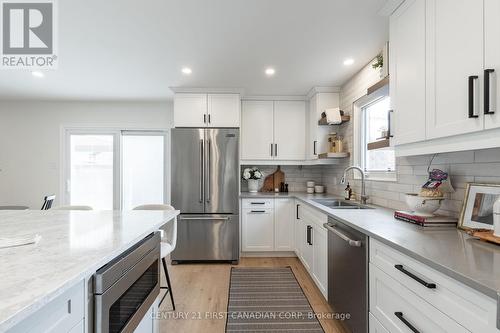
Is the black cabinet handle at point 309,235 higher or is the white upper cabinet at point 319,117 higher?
the white upper cabinet at point 319,117

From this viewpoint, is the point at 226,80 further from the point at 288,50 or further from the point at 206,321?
the point at 206,321

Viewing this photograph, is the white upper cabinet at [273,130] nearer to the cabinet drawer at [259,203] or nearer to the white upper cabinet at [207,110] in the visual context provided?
the white upper cabinet at [207,110]

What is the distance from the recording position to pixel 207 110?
3.65 m

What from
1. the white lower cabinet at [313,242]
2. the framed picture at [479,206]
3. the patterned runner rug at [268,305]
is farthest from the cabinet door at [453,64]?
the patterned runner rug at [268,305]

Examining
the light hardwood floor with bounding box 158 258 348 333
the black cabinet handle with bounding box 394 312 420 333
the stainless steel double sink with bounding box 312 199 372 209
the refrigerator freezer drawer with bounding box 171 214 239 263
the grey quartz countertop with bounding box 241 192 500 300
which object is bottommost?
the light hardwood floor with bounding box 158 258 348 333

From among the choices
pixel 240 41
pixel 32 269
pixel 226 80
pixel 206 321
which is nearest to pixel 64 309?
pixel 32 269

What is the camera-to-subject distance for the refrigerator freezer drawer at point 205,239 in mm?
3441

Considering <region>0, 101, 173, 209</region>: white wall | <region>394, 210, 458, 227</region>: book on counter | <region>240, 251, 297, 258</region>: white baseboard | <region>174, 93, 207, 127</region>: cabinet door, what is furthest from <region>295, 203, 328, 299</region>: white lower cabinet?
<region>0, 101, 173, 209</region>: white wall

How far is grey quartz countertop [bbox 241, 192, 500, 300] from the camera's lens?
33.3 inches

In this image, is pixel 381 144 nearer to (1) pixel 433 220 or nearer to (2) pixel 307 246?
(1) pixel 433 220

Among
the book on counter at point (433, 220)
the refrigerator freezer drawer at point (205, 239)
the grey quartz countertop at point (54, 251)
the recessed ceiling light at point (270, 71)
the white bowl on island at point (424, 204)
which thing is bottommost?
the refrigerator freezer drawer at point (205, 239)

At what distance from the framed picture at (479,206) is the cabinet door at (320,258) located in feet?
3.31

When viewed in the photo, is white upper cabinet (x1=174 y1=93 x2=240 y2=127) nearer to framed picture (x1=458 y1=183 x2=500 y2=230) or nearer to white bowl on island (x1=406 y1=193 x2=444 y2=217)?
white bowl on island (x1=406 y1=193 x2=444 y2=217)

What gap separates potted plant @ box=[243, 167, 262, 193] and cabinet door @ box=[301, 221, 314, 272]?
111 cm
